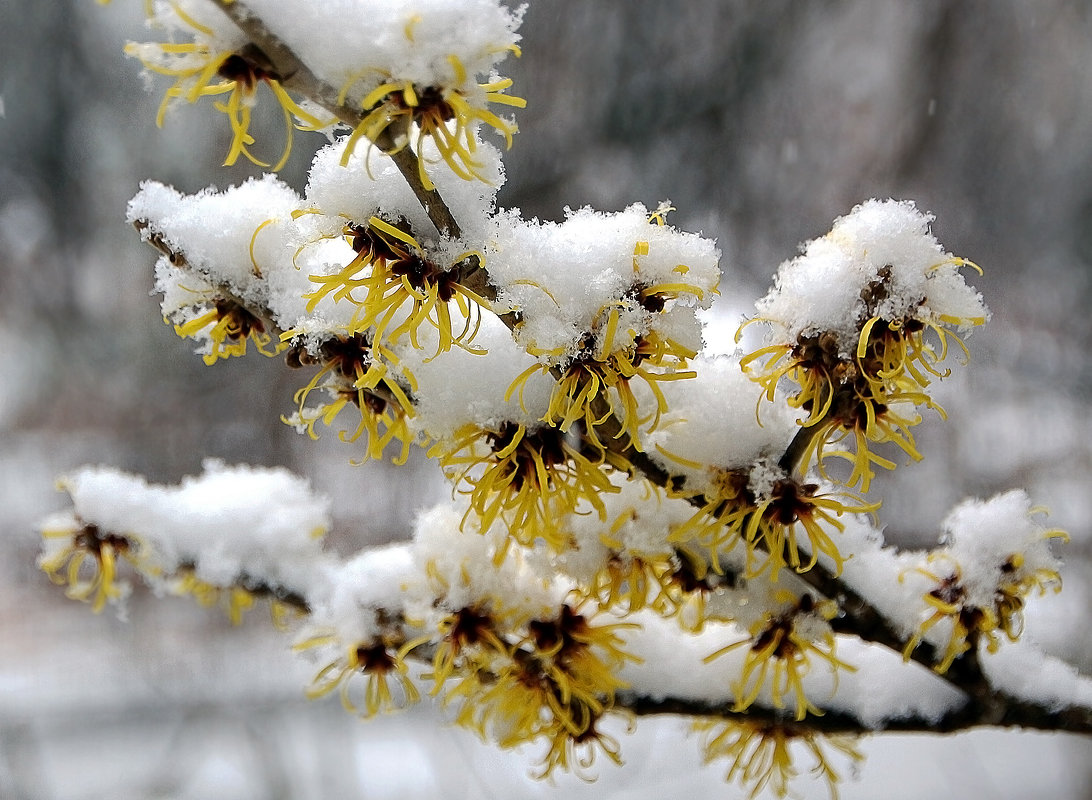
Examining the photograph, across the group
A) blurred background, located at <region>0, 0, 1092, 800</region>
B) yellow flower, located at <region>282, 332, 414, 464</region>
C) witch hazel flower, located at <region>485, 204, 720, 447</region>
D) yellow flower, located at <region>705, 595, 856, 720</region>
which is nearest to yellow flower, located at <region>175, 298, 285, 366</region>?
yellow flower, located at <region>282, 332, 414, 464</region>

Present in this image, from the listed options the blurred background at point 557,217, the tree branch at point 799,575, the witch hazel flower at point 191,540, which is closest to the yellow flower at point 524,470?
the tree branch at point 799,575

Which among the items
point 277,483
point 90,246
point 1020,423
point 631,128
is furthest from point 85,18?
point 1020,423

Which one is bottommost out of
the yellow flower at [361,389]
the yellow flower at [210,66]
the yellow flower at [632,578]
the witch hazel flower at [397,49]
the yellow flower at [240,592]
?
the yellow flower at [240,592]

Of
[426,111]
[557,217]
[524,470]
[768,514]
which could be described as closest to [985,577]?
[768,514]

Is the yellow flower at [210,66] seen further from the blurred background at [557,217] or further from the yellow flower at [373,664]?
the blurred background at [557,217]

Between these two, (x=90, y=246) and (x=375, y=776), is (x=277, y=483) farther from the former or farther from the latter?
(x=375, y=776)

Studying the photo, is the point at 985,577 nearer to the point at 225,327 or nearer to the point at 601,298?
the point at 601,298
